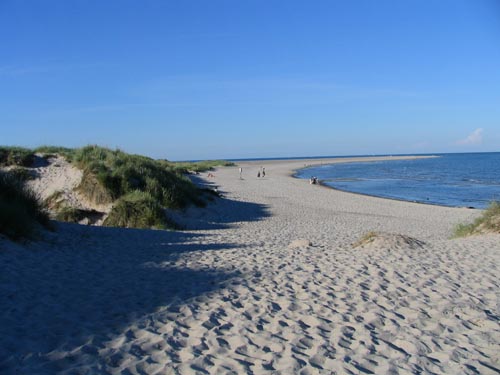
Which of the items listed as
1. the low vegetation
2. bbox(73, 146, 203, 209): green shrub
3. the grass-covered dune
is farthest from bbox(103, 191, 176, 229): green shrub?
the low vegetation

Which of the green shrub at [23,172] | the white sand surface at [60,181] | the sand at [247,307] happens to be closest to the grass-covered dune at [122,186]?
the white sand surface at [60,181]

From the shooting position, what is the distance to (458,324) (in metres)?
5.22

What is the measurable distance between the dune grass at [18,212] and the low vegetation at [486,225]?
435 inches

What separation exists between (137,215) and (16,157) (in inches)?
279

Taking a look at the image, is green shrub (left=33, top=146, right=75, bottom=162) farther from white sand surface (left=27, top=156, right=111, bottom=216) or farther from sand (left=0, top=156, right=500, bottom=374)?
sand (left=0, top=156, right=500, bottom=374)

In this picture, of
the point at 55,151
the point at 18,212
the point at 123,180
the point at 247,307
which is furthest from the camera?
the point at 55,151

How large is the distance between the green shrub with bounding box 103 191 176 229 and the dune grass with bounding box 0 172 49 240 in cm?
358

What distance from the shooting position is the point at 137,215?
48.1ft

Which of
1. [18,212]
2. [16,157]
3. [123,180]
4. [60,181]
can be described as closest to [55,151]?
[16,157]

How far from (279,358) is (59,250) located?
18.9 feet

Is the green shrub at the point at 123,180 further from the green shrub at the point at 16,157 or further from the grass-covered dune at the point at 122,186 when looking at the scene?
the green shrub at the point at 16,157

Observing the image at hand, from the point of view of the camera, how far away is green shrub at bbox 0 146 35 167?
18.0 m

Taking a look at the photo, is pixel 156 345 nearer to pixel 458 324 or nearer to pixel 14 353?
pixel 14 353

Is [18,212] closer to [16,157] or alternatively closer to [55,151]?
[16,157]
